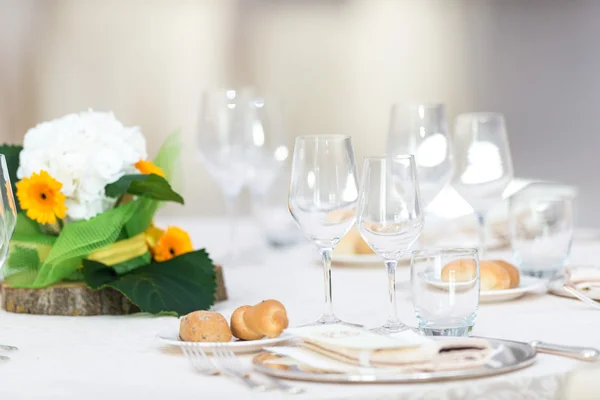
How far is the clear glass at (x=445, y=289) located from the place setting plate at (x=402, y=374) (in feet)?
0.30

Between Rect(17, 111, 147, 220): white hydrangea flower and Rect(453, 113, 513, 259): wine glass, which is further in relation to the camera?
Rect(453, 113, 513, 259): wine glass

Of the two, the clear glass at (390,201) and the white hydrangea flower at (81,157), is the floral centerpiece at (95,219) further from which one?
the clear glass at (390,201)

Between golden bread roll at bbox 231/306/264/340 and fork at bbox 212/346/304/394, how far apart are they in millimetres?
37

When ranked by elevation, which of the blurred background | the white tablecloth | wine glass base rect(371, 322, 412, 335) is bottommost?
the white tablecloth

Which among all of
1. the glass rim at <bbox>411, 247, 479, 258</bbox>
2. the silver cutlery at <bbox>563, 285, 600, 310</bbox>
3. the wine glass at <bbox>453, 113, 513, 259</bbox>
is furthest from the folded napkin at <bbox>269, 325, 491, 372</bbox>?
the wine glass at <bbox>453, 113, 513, 259</bbox>

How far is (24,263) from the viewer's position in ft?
4.20

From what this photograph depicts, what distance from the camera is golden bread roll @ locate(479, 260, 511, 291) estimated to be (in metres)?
1.24

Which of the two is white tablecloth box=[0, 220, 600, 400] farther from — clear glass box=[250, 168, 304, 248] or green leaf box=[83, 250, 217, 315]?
clear glass box=[250, 168, 304, 248]

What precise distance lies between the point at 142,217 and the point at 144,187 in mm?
48

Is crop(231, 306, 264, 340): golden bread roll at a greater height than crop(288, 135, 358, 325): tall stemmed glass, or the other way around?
crop(288, 135, 358, 325): tall stemmed glass

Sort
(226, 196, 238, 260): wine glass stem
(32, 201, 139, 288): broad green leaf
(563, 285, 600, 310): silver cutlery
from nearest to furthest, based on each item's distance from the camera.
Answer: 1. (563, 285, 600, 310): silver cutlery
2. (32, 201, 139, 288): broad green leaf
3. (226, 196, 238, 260): wine glass stem

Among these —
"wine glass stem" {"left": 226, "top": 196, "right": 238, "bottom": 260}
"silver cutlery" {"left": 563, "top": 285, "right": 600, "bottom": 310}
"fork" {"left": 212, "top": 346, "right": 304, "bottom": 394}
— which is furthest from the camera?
"wine glass stem" {"left": 226, "top": 196, "right": 238, "bottom": 260}

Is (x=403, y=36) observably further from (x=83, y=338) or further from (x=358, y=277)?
(x=83, y=338)

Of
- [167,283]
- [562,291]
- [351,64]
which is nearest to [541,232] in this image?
[562,291]
